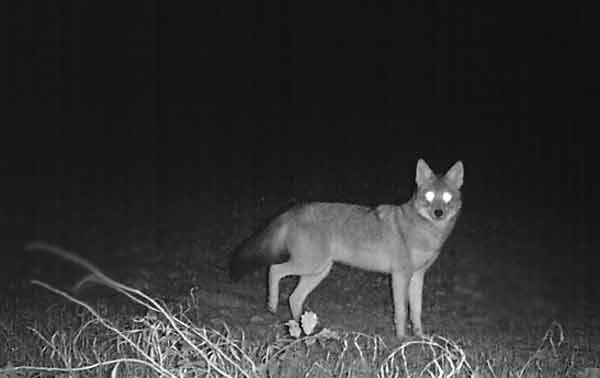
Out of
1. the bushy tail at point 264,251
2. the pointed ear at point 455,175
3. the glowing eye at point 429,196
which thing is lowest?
the bushy tail at point 264,251

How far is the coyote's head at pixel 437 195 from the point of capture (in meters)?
9.82

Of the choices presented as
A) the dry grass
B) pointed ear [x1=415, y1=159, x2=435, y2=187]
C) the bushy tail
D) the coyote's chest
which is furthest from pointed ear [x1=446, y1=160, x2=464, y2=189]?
the dry grass

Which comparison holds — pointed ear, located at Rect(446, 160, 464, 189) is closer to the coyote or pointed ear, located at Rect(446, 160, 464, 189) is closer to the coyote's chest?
the coyote

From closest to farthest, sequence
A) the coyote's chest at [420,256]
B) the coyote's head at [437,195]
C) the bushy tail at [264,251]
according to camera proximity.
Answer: the coyote's head at [437,195] → the coyote's chest at [420,256] → the bushy tail at [264,251]

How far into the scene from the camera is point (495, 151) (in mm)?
23109

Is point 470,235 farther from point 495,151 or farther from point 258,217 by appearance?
point 495,151

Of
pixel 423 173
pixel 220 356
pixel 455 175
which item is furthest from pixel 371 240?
pixel 220 356

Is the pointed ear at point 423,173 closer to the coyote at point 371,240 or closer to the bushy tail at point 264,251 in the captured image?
the coyote at point 371,240

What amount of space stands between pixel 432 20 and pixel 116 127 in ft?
36.6

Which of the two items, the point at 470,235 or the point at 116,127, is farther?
the point at 116,127

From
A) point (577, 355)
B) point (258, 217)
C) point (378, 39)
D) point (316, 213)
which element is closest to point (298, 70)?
point (378, 39)

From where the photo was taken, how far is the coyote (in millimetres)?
9883

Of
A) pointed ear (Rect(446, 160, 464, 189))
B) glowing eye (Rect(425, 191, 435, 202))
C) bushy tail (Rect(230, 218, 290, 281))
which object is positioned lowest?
bushy tail (Rect(230, 218, 290, 281))

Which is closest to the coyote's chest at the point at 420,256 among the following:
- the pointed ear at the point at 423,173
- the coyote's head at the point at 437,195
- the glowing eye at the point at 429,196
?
the coyote's head at the point at 437,195
